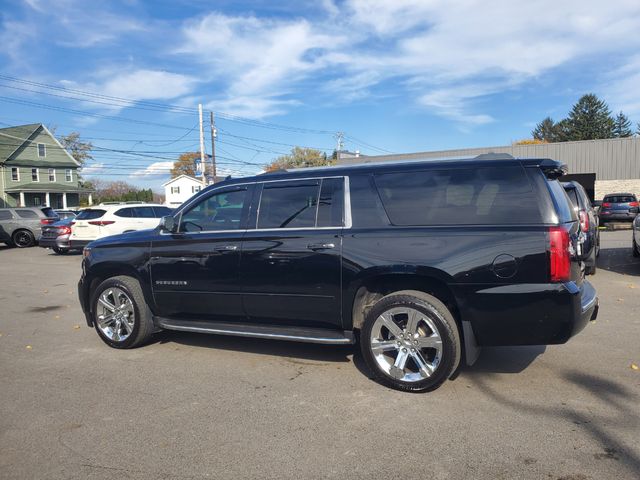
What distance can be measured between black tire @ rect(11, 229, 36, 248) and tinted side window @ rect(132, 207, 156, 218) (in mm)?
7967

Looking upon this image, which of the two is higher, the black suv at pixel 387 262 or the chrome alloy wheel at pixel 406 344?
the black suv at pixel 387 262

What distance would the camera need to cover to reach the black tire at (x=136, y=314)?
5.67m

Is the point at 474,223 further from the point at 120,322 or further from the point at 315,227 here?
the point at 120,322

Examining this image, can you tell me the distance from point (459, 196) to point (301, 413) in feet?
7.17

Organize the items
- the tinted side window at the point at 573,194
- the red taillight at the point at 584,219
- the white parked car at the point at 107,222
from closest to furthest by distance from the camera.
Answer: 1. the red taillight at the point at 584,219
2. the tinted side window at the point at 573,194
3. the white parked car at the point at 107,222

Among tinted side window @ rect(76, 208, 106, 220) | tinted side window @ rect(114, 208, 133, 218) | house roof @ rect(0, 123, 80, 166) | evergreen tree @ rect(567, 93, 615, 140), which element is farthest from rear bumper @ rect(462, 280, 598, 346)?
evergreen tree @ rect(567, 93, 615, 140)

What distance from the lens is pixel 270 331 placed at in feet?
16.1

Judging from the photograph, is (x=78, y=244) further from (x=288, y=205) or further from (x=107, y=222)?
(x=288, y=205)

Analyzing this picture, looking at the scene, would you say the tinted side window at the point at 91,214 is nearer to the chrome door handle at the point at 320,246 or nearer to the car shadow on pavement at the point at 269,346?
the car shadow on pavement at the point at 269,346

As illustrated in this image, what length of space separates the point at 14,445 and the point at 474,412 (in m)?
3.32

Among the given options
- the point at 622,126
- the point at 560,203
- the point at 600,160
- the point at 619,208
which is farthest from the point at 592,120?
the point at 560,203

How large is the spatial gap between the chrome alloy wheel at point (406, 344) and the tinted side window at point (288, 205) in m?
1.15

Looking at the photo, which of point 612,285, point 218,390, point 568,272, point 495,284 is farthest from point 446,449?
point 612,285

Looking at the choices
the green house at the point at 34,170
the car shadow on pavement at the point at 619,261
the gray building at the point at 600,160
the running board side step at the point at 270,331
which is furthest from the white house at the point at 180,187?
the running board side step at the point at 270,331
